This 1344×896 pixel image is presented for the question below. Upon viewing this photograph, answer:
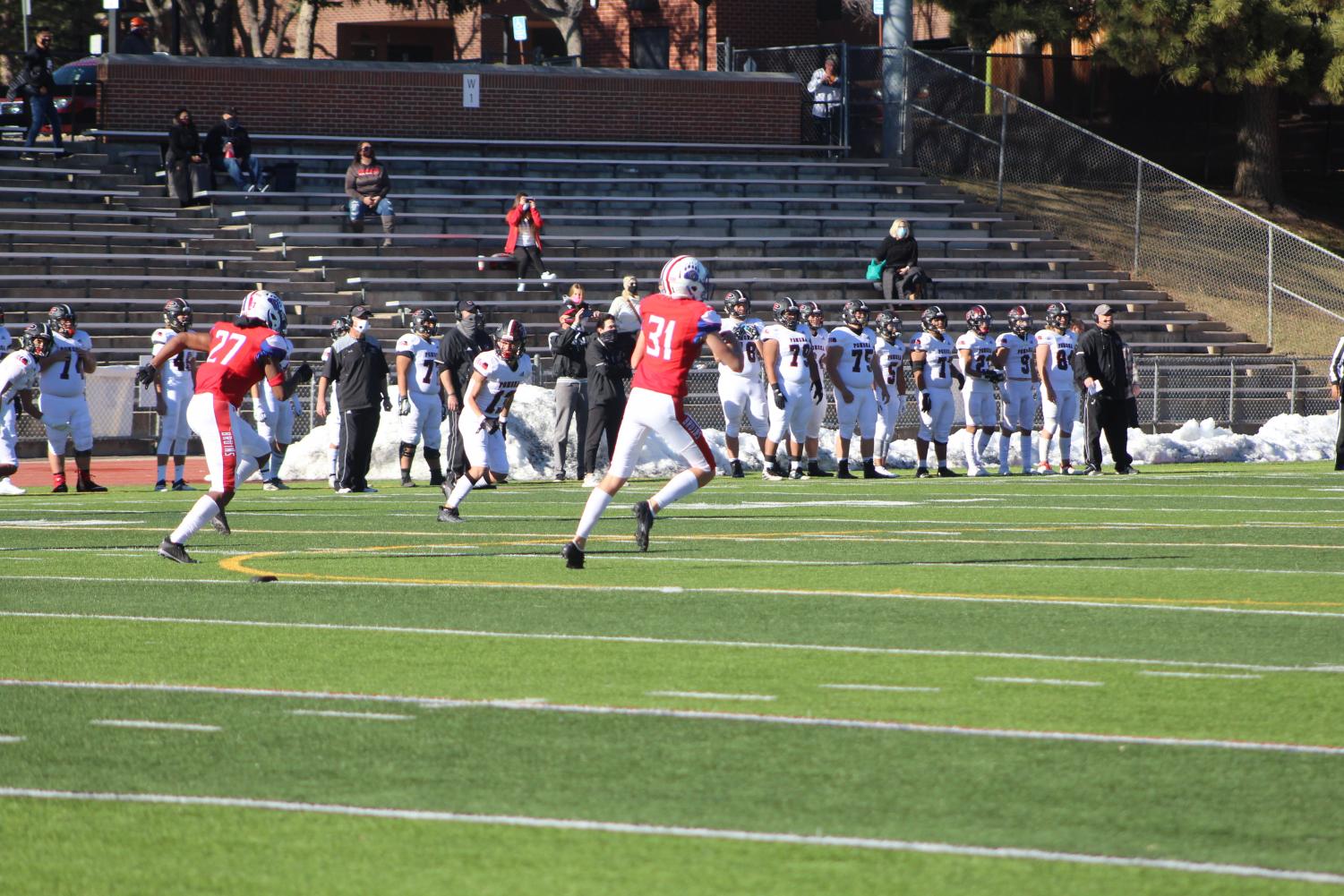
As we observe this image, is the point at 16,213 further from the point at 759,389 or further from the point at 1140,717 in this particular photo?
the point at 1140,717

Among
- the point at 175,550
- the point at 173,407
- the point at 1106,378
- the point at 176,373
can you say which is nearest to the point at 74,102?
the point at 176,373

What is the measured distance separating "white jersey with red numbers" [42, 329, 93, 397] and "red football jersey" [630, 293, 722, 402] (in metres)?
10.4

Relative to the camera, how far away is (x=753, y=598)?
10078 millimetres

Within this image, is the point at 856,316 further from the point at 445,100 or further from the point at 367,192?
the point at 445,100

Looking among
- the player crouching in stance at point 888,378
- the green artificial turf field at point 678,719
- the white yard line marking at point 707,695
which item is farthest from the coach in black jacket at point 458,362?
the white yard line marking at point 707,695

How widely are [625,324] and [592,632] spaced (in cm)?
1371

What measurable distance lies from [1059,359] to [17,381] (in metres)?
11.2

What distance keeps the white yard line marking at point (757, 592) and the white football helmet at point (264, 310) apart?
1.76 metres

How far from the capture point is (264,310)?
1204 centimetres

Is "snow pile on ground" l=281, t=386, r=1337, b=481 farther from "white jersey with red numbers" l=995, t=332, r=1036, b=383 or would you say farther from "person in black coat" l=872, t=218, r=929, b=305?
"person in black coat" l=872, t=218, r=929, b=305

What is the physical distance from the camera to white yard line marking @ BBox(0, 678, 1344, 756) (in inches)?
246

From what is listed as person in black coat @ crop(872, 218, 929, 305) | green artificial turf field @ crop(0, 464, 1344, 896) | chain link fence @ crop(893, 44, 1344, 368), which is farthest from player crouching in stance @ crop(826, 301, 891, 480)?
chain link fence @ crop(893, 44, 1344, 368)

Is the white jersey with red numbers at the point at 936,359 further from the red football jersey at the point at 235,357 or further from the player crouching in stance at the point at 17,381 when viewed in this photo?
the red football jersey at the point at 235,357

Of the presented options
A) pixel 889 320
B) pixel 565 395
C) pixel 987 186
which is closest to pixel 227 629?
pixel 565 395
